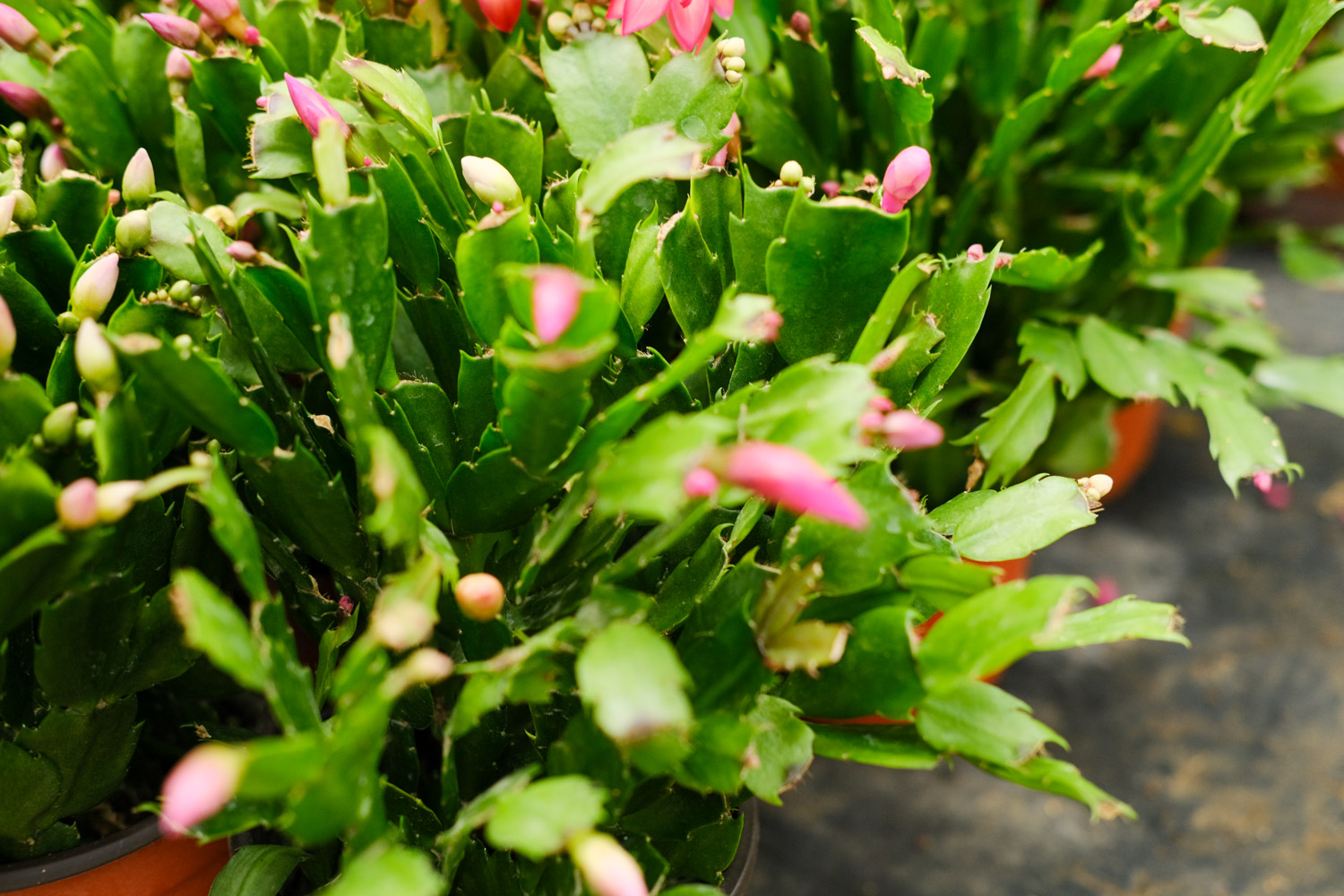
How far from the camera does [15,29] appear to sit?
73 centimetres

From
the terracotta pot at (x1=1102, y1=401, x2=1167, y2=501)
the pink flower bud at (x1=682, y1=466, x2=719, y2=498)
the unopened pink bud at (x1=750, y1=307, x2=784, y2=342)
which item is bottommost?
the terracotta pot at (x1=1102, y1=401, x2=1167, y2=501)

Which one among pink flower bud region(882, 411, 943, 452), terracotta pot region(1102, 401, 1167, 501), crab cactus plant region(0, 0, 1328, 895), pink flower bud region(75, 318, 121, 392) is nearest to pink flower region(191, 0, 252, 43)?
crab cactus plant region(0, 0, 1328, 895)

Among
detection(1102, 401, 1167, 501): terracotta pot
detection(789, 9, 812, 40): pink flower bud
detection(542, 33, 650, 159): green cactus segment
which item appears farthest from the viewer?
detection(1102, 401, 1167, 501): terracotta pot

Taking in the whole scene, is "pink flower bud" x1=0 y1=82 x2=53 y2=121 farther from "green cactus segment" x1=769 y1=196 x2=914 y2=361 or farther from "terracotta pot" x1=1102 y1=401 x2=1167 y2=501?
"terracotta pot" x1=1102 y1=401 x2=1167 y2=501

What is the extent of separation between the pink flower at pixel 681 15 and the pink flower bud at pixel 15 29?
447 mm

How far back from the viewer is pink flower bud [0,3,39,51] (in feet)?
2.38

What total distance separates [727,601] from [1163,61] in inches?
29.6

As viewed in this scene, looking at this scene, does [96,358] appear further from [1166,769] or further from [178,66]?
[1166,769]

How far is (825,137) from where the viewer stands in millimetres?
866

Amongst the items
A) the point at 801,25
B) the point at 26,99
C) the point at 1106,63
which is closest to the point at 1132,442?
the point at 1106,63

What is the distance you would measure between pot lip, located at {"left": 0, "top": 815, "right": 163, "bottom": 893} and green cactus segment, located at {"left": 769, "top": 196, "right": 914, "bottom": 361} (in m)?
0.49

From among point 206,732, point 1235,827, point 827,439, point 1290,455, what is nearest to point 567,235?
point 827,439

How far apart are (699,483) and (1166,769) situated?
3.35 ft

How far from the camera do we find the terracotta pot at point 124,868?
0.59m
